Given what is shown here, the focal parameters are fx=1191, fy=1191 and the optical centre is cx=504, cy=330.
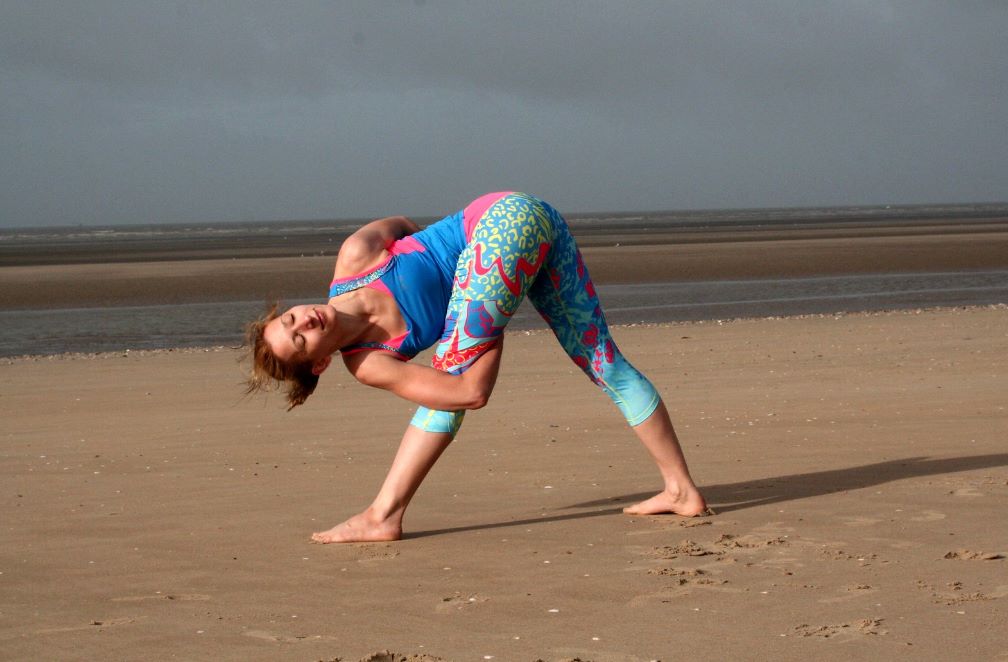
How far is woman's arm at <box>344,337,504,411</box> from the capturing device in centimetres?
377

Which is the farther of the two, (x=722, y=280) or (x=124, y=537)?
(x=722, y=280)

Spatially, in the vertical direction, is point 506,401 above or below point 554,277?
below

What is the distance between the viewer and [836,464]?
5426mm

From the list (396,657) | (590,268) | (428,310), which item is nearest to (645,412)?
(428,310)

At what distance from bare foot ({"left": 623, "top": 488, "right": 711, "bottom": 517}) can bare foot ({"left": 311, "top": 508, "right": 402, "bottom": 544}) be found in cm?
92

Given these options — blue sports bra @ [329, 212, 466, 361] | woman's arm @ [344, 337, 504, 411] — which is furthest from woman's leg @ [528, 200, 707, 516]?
woman's arm @ [344, 337, 504, 411]

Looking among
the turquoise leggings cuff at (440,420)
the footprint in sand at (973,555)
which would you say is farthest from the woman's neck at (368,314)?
the footprint in sand at (973,555)

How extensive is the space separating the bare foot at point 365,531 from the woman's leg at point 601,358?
894 millimetres

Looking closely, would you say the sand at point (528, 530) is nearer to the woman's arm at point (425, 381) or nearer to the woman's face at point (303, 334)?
the woman's arm at point (425, 381)

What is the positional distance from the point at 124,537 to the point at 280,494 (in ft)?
2.86

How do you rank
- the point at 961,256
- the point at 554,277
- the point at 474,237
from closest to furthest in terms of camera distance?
1. the point at 474,237
2. the point at 554,277
3. the point at 961,256

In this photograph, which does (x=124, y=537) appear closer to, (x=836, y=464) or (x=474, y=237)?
(x=474, y=237)

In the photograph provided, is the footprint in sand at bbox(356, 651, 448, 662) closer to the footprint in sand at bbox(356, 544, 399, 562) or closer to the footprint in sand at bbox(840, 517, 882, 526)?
the footprint in sand at bbox(356, 544, 399, 562)

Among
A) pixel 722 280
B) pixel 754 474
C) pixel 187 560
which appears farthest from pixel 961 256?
pixel 187 560
